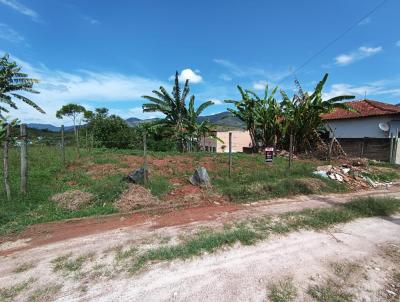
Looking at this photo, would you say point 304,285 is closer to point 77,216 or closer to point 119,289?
point 119,289

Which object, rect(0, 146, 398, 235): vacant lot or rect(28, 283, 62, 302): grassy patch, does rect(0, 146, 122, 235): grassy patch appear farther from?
rect(28, 283, 62, 302): grassy patch

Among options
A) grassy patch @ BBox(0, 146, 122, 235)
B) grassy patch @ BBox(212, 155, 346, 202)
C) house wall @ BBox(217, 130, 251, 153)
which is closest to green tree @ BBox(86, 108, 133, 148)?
house wall @ BBox(217, 130, 251, 153)

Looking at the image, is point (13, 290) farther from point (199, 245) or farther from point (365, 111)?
point (365, 111)

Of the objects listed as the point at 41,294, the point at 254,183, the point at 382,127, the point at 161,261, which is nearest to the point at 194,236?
the point at 161,261

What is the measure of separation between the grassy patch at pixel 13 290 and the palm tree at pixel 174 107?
14.7 m

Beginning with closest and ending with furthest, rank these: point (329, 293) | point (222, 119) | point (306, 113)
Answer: point (329, 293) → point (306, 113) → point (222, 119)

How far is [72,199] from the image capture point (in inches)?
252

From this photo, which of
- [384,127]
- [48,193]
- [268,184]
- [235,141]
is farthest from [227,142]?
→ [48,193]

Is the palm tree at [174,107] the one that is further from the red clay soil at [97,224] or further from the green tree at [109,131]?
the red clay soil at [97,224]

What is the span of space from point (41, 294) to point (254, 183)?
20.5 ft

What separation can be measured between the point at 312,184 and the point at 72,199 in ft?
22.4

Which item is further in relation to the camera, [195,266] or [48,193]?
[48,193]

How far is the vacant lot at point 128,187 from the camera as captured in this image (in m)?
5.98

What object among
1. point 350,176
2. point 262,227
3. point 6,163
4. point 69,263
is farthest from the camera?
point 350,176
